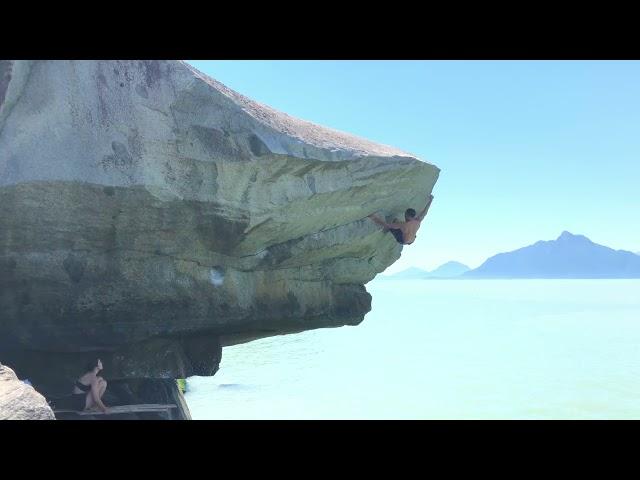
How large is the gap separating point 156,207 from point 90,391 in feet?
9.04

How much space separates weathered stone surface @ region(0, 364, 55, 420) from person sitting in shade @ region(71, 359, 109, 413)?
2946 millimetres

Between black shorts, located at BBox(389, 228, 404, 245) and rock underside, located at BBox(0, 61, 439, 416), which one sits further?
black shorts, located at BBox(389, 228, 404, 245)

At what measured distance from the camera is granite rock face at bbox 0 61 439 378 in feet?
20.3

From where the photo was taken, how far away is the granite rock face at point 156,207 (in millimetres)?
6188

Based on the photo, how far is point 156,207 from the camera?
6.80 meters

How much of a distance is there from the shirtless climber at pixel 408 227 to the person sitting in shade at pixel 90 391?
5.20 metres

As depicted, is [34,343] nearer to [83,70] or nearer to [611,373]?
[83,70]

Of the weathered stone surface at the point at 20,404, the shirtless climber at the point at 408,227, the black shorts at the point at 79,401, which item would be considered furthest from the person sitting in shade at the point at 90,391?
the shirtless climber at the point at 408,227

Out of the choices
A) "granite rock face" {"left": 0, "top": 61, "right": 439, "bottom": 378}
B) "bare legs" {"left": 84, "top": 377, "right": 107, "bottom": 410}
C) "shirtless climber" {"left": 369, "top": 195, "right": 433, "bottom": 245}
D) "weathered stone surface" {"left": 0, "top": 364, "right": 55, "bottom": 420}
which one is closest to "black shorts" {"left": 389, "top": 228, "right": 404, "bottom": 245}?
"shirtless climber" {"left": 369, "top": 195, "right": 433, "bottom": 245}

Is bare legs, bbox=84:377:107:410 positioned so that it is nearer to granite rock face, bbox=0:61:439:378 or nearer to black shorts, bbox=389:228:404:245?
granite rock face, bbox=0:61:439:378

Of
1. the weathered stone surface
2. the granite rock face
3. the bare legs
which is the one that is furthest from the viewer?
the bare legs

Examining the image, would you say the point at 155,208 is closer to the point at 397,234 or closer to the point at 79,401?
the point at 79,401
